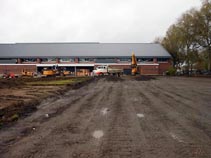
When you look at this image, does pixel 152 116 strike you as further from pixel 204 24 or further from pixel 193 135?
pixel 204 24

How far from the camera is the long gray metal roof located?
75875 millimetres

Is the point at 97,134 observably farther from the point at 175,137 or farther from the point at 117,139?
the point at 175,137

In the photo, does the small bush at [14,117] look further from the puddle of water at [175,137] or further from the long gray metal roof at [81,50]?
the long gray metal roof at [81,50]

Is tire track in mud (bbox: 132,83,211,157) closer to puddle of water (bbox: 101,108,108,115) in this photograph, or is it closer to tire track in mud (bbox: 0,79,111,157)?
puddle of water (bbox: 101,108,108,115)

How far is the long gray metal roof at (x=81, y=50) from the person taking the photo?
75.9 m

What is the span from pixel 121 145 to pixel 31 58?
72.2 m

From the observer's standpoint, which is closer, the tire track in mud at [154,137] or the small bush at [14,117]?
the tire track in mud at [154,137]

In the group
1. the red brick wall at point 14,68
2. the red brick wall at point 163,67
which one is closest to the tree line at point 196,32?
the red brick wall at point 163,67

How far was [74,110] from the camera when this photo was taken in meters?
12.0

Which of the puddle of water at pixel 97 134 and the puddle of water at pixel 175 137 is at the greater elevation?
the puddle of water at pixel 175 137

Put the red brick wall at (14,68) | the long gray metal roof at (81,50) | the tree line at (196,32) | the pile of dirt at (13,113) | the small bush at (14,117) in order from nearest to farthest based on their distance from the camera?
the pile of dirt at (13,113), the small bush at (14,117), the tree line at (196,32), the red brick wall at (14,68), the long gray metal roof at (81,50)

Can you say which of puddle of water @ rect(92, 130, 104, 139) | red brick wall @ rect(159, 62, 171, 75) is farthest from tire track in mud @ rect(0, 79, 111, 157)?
red brick wall @ rect(159, 62, 171, 75)

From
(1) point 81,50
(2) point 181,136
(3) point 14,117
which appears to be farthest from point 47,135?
(1) point 81,50

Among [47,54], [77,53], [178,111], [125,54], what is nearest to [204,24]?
[125,54]
